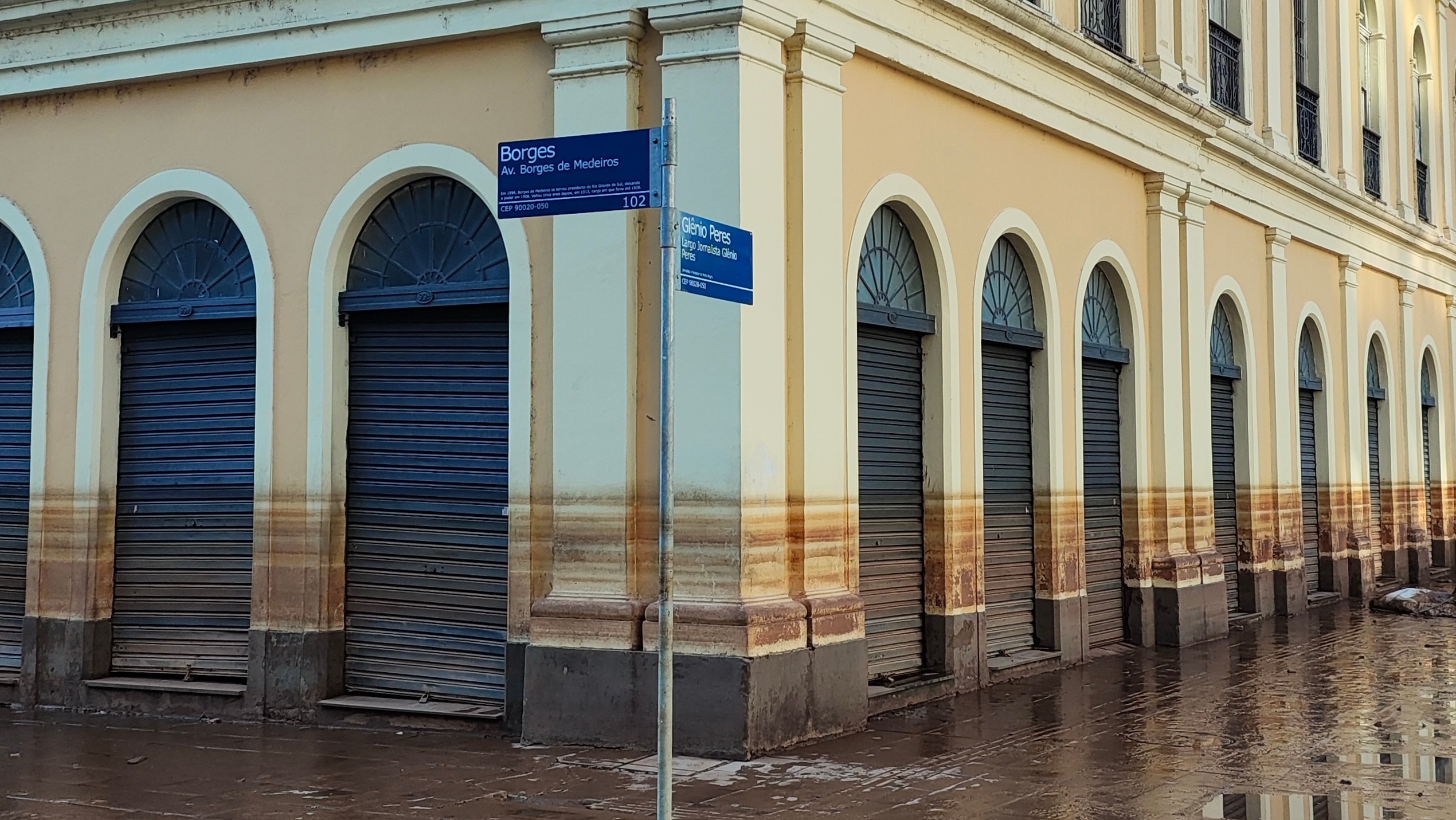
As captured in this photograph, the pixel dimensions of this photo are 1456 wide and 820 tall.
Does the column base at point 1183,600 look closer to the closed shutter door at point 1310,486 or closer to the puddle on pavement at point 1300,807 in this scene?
the closed shutter door at point 1310,486

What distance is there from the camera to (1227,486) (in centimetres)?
1884

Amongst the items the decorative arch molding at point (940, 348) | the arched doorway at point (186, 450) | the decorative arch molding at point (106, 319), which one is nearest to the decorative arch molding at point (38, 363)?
the decorative arch molding at point (106, 319)

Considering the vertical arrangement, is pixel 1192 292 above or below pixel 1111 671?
above

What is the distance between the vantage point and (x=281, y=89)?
11.8 meters

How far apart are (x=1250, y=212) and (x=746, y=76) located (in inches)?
422

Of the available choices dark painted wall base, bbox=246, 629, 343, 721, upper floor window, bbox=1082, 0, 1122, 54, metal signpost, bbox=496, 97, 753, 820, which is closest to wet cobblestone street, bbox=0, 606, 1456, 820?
dark painted wall base, bbox=246, 629, 343, 721

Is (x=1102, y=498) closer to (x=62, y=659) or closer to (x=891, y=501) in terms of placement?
(x=891, y=501)

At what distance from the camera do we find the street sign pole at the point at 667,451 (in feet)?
21.3

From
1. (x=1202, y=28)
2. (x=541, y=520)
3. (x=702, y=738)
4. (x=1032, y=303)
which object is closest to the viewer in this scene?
(x=702, y=738)

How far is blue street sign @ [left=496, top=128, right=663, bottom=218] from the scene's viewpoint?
6.82m

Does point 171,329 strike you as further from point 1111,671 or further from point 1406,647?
point 1406,647

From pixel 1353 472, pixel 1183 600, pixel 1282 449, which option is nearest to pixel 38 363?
pixel 1183 600

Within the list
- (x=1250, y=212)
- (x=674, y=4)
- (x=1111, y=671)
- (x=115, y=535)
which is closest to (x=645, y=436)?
(x=674, y=4)

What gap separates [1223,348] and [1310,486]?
3981 mm
